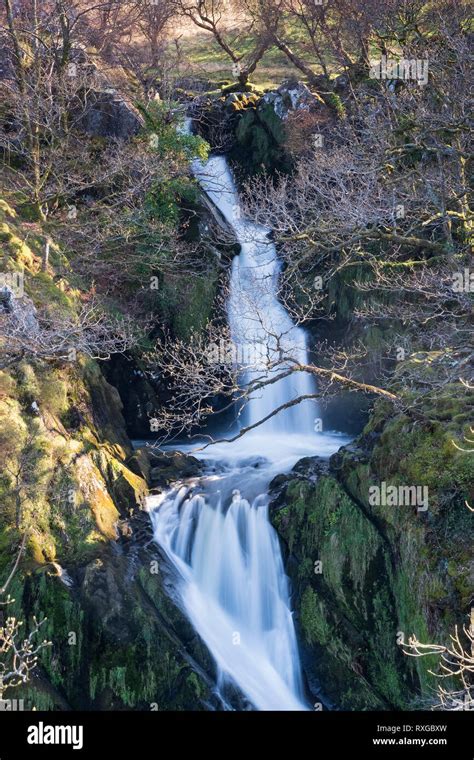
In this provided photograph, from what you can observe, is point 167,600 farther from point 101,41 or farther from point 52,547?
point 101,41

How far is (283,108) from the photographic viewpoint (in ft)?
70.6

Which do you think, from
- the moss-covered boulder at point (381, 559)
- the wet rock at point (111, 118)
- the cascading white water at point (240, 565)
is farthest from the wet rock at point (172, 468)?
the wet rock at point (111, 118)

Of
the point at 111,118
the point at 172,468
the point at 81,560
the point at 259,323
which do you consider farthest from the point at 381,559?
the point at 111,118

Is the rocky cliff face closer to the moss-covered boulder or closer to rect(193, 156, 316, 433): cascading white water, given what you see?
the moss-covered boulder

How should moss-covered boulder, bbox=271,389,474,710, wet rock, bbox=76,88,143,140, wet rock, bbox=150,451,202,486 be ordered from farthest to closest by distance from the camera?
wet rock, bbox=76,88,143,140
wet rock, bbox=150,451,202,486
moss-covered boulder, bbox=271,389,474,710

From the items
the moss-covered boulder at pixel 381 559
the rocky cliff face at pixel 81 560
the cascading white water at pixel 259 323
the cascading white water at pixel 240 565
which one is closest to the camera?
the moss-covered boulder at pixel 381 559

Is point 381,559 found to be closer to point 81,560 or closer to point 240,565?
point 240,565

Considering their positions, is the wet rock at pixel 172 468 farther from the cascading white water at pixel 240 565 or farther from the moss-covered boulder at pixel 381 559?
the moss-covered boulder at pixel 381 559

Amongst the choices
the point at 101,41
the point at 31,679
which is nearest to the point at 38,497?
the point at 31,679

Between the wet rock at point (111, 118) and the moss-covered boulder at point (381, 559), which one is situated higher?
the wet rock at point (111, 118)

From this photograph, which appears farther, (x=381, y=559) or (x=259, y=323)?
(x=259, y=323)

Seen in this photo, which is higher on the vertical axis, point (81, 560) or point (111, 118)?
point (111, 118)

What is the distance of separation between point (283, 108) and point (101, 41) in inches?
289

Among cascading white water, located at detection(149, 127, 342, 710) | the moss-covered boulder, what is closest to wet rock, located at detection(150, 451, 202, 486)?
cascading white water, located at detection(149, 127, 342, 710)
